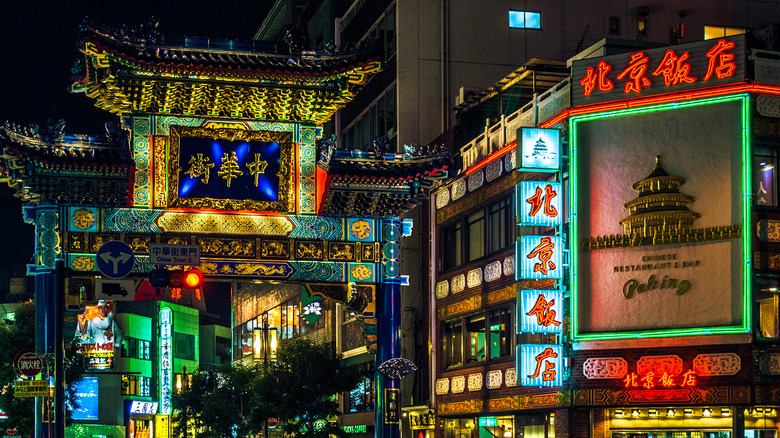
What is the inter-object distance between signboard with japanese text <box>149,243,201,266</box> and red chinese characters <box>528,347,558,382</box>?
983 cm

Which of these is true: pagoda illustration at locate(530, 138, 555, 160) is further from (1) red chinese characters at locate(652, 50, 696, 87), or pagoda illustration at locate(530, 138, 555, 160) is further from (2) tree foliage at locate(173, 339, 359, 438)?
(2) tree foliage at locate(173, 339, 359, 438)

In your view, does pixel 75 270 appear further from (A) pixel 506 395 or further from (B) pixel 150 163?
(A) pixel 506 395

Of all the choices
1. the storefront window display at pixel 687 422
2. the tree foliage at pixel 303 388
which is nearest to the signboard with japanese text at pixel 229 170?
the storefront window display at pixel 687 422

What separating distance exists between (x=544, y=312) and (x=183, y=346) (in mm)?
58778

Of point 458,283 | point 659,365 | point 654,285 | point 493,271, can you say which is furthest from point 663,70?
point 458,283

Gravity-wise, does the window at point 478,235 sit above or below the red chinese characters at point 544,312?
above

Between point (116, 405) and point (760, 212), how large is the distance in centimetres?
5295

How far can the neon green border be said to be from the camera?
26.6 metres

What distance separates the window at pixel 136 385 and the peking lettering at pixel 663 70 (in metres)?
49.4

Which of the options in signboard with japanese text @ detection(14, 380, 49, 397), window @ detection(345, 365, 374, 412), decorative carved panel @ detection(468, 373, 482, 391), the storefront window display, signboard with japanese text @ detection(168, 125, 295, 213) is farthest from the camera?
window @ detection(345, 365, 374, 412)

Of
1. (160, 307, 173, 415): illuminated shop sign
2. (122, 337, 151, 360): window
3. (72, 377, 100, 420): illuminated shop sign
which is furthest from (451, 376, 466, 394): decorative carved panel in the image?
(160, 307, 173, 415): illuminated shop sign

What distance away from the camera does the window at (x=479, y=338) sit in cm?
3347

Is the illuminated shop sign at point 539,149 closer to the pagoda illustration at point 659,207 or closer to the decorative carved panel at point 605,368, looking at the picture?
the pagoda illustration at point 659,207

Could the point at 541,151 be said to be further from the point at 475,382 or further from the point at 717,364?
the point at 475,382
